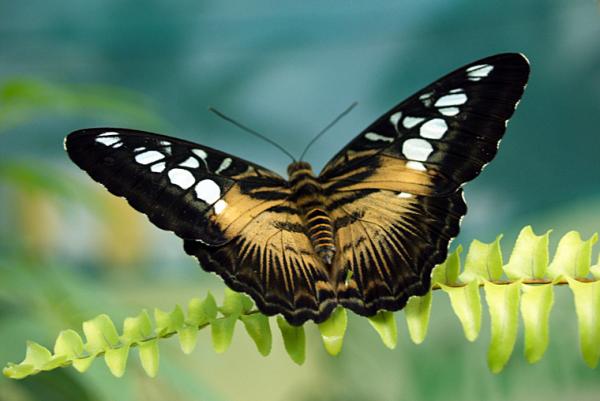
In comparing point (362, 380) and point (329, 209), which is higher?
point (329, 209)

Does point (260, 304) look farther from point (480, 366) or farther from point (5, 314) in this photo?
point (480, 366)

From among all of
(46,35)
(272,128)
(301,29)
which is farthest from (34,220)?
(301,29)

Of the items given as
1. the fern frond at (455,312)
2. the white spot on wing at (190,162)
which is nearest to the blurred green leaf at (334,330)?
the fern frond at (455,312)

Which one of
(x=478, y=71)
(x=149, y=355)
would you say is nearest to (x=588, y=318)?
(x=478, y=71)

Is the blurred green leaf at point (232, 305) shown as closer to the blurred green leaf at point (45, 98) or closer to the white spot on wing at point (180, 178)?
the white spot on wing at point (180, 178)

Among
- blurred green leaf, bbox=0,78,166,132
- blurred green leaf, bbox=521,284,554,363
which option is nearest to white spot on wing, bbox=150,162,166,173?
blurred green leaf, bbox=521,284,554,363

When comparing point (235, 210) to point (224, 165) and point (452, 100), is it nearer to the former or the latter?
point (224, 165)

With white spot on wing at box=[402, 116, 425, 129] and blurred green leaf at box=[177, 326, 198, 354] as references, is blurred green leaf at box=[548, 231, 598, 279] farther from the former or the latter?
blurred green leaf at box=[177, 326, 198, 354]
